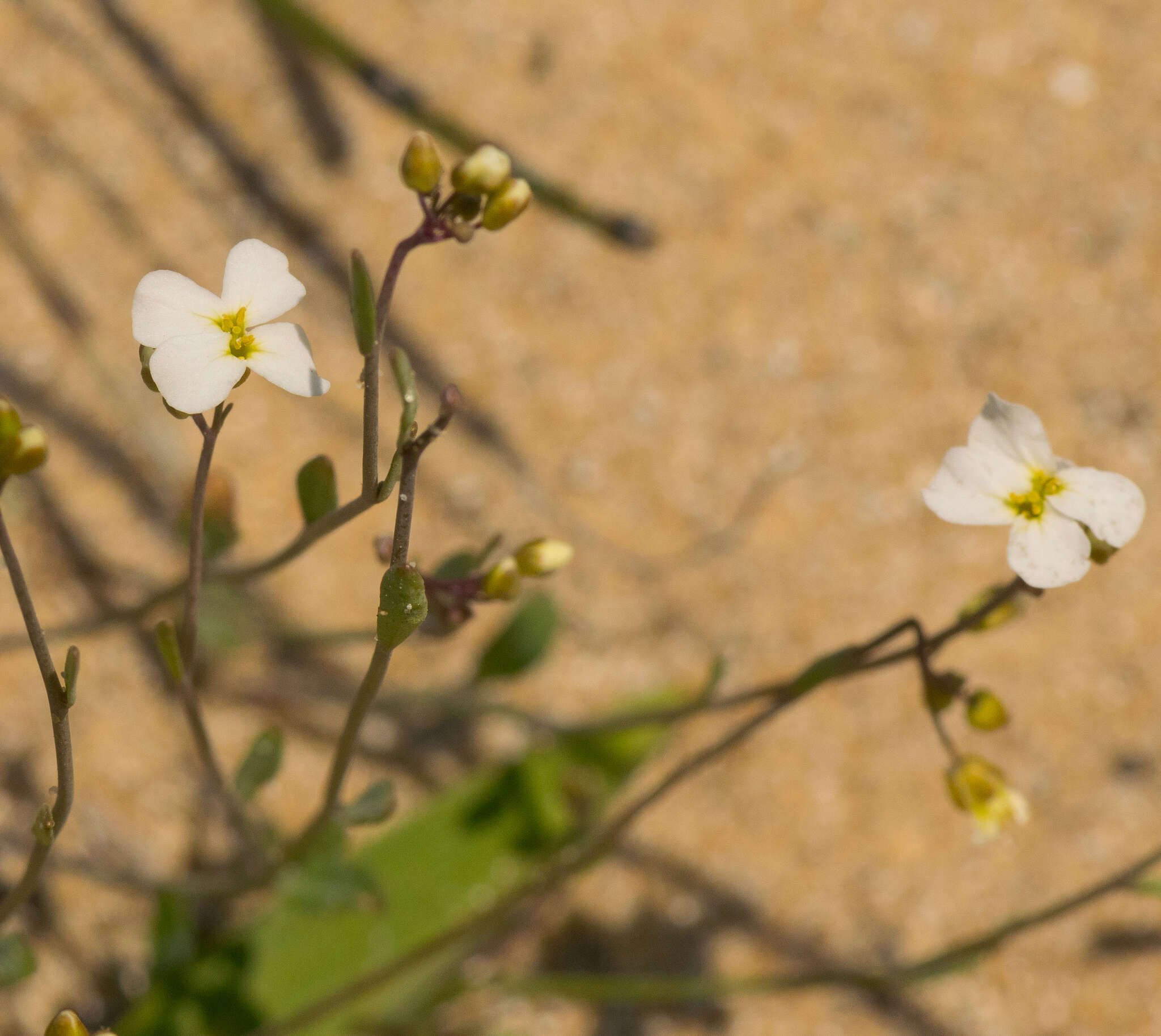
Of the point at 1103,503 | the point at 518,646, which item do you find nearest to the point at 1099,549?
the point at 1103,503

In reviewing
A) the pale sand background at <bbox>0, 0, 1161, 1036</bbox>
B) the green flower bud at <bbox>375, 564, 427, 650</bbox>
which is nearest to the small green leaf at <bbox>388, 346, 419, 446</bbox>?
the green flower bud at <bbox>375, 564, 427, 650</bbox>

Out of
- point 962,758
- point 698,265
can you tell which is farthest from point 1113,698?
point 698,265

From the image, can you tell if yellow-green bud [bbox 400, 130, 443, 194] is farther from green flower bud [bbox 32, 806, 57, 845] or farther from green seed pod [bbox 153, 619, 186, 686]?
green flower bud [bbox 32, 806, 57, 845]

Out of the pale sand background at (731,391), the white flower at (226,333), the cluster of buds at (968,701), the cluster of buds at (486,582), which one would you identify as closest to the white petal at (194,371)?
the white flower at (226,333)

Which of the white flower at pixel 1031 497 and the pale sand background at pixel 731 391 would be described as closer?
the white flower at pixel 1031 497

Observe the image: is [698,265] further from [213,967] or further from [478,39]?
[213,967]

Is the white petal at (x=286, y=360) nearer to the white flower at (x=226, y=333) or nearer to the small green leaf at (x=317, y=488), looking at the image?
the white flower at (x=226, y=333)

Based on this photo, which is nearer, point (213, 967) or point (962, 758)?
point (962, 758)
